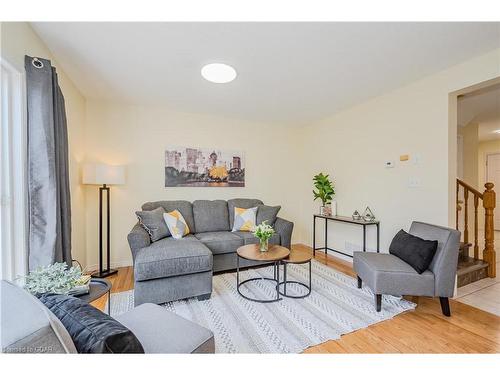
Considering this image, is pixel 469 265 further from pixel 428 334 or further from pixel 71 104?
pixel 71 104

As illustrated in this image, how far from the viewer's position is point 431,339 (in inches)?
67.9

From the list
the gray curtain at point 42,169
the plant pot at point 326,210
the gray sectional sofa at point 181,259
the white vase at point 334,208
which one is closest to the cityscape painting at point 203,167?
the gray sectional sofa at point 181,259

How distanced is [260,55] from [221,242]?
213cm

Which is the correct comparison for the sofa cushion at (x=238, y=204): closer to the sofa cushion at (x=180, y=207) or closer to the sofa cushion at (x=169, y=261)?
the sofa cushion at (x=180, y=207)

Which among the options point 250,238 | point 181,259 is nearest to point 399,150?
point 250,238

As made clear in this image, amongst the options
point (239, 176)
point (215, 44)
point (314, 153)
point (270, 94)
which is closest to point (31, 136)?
point (215, 44)

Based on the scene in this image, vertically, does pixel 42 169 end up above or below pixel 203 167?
below

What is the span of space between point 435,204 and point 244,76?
2.46 metres

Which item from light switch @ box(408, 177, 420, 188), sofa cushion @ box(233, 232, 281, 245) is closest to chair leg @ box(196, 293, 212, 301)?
sofa cushion @ box(233, 232, 281, 245)

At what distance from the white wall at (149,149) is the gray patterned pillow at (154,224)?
731 mm

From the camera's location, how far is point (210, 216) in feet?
11.7

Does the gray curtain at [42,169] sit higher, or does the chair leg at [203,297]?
the gray curtain at [42,169]

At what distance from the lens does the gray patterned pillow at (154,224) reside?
279cm
